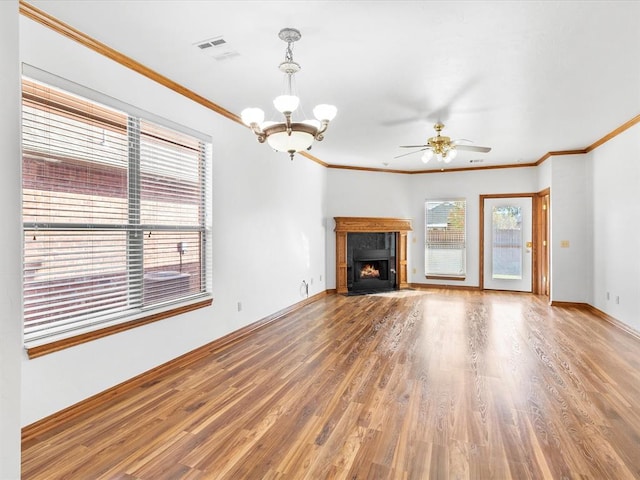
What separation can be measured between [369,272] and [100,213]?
596 centimetres

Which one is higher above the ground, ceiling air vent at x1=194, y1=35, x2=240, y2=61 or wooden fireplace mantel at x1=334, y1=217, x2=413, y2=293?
ceiling air vent at x1=194, y1=35, x2=240, y2=61

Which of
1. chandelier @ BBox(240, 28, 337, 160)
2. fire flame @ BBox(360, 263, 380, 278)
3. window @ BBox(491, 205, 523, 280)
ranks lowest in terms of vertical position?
fire flame @ BBox(360, 263, 380, 278)

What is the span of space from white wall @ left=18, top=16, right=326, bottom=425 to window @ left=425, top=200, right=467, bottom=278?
2719mm

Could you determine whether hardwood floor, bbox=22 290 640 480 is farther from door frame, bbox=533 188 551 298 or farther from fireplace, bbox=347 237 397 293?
fireplace, bbox=347 237 397 293

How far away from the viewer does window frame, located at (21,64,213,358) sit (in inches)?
92.1

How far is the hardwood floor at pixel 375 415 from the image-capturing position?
79.0 inches

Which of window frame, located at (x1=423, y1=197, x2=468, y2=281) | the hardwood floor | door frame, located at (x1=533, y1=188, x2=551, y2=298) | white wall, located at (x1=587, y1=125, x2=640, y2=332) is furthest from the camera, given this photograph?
window frame, located at (x1=423, y1=197, x2=468, y2=281)

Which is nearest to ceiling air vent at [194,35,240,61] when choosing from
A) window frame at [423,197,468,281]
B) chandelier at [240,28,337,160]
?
chandelier at [240,28,337,160]

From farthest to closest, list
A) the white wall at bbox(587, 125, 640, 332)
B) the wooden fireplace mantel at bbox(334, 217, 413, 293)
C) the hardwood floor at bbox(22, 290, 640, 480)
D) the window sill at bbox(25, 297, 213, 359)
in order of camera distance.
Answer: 1. the wooden fireplace mantel at bbox(334, 217, 413, 293)
2. the white wall at bbox(587, 125, 640, 332)
3. the window sill at bbox(25, 297, 213, 359)
4. the hardwood floor at bbox(22, 290, 640, 480)

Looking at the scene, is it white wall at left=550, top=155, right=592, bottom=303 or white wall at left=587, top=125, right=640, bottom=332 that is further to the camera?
white wall at left=550, top=155, right=592, bottom=303

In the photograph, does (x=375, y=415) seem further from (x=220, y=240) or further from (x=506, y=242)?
(x=506, y=242)

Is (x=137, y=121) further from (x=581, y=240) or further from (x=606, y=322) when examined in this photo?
(x=581, y=240)

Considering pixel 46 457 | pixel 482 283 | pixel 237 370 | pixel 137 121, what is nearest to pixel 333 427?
pixel 237 370

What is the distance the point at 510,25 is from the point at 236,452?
3.35m
